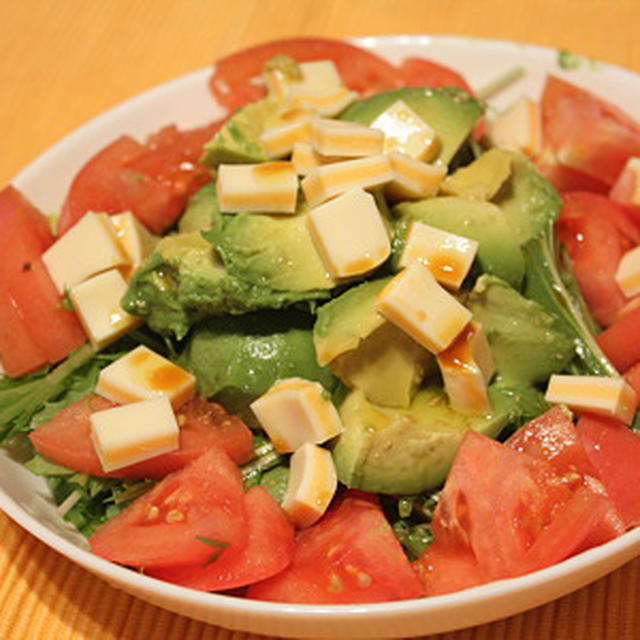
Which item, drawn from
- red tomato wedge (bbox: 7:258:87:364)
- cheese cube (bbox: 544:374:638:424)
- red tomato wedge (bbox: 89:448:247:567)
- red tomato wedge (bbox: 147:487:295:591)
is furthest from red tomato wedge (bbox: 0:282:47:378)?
cheese cube (bbox: 544:374:638:424)

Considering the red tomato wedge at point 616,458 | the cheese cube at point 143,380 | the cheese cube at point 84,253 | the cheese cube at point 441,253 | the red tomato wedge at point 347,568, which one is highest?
the cheese cube at point 84,253

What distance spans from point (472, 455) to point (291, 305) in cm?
43

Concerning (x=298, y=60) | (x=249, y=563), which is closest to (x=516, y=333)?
(x=249, y=563)

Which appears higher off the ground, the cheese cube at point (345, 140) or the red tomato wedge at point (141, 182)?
the cheese cube at point (345, 140)

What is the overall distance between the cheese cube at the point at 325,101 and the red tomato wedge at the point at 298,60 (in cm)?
30

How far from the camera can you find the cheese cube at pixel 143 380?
162 centimetres

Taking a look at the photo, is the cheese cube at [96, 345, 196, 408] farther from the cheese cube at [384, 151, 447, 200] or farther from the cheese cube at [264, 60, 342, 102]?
the cheese cube at [264, 60, 342, 102]

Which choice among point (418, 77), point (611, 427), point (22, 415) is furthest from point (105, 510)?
point (418, 77)

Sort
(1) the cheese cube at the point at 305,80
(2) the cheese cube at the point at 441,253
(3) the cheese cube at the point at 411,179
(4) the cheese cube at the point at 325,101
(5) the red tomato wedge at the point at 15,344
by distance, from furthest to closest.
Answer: (1) the cheese cube at the point at 305,80
(4) the cheese cube at the point at 325,101
(5) the red tomato wedge at the point at 15,344
(3) the cheese cube at the point at 411,179
(2) the cheese cube at the point at 441,253

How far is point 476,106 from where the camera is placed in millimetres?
1934

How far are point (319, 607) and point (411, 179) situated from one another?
2.73 feet

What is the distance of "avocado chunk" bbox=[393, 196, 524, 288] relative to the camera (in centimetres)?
170

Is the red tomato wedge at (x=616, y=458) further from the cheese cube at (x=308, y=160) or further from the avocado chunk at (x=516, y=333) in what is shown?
the cheese cube at (x=308, y=160)

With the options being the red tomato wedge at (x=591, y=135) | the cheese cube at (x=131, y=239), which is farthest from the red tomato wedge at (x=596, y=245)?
the cheese cube at (x=131, y=239)
